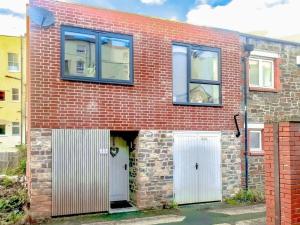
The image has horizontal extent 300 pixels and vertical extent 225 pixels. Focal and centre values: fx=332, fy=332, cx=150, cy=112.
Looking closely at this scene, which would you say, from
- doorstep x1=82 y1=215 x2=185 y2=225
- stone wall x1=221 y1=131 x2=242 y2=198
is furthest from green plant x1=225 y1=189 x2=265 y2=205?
doorstep x1=82 y1=215 x2=185 y2=225

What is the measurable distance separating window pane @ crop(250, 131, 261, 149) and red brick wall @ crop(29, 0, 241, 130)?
1.11 meters

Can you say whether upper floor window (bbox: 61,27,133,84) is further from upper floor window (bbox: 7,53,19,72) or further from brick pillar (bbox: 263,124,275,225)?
upper floor window (bbox: 7,53,19,72)

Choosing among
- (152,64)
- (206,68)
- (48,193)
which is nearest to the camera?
(48,193)

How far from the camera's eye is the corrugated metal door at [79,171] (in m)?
8.73

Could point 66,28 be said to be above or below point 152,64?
Result: above

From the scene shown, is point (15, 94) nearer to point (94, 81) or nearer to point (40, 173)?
point (94, 81)

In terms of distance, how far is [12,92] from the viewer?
25875 mm

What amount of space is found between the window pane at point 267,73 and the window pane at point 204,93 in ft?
7.62

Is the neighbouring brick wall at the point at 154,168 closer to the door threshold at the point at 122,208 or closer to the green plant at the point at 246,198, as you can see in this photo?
the door threshold at the point at 122,208

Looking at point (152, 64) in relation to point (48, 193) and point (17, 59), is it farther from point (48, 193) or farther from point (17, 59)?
point (17, 59)

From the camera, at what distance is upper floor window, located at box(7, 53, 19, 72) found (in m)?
26.2

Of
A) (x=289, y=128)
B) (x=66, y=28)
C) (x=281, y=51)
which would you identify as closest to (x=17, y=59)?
(x=66, y=28)

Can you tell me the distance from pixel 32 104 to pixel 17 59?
774 inches

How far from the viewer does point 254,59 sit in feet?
40.1
